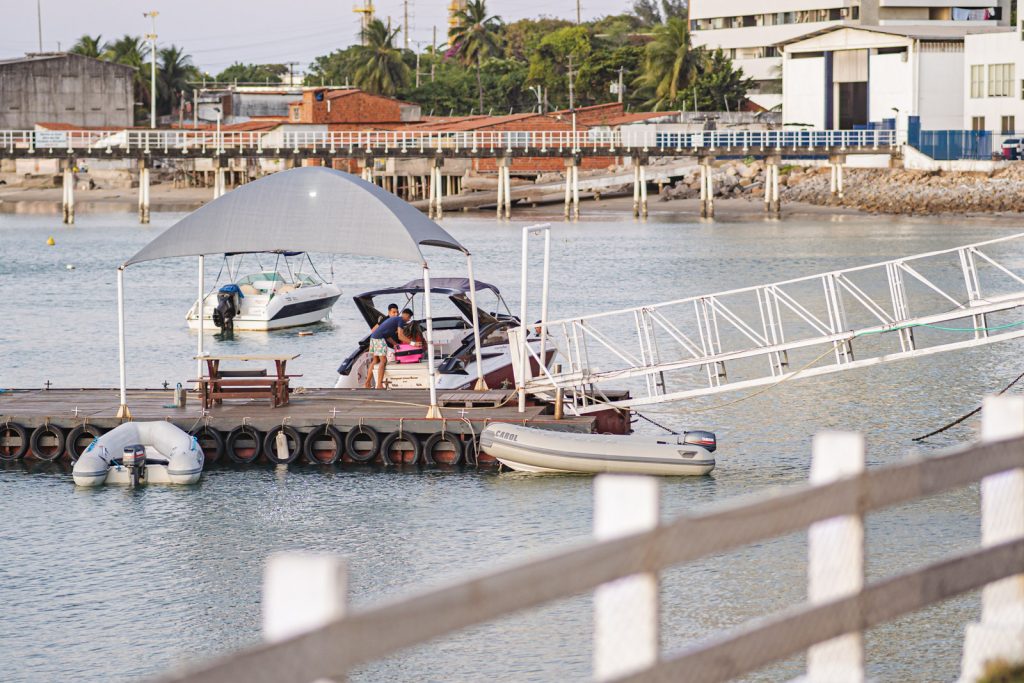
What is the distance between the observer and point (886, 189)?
96125 mm

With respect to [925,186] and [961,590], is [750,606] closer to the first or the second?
[961,590]

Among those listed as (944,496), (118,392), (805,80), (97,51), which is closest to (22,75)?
(97,51)

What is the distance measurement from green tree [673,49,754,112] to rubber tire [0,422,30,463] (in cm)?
10016

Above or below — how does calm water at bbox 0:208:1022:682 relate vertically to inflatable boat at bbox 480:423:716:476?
below

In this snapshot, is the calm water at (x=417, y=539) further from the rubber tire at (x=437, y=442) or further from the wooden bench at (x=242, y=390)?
the wooden bench at (x=242, y=390)

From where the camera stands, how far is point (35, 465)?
2428 cm

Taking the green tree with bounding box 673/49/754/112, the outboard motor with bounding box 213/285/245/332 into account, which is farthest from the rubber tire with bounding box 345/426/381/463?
the green tree with bounding box 673/49/754/112

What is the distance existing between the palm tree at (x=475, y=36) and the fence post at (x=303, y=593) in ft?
501

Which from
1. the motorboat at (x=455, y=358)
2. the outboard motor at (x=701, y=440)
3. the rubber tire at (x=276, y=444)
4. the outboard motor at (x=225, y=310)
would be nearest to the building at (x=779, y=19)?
the outboard motor at (x=225, y=310)

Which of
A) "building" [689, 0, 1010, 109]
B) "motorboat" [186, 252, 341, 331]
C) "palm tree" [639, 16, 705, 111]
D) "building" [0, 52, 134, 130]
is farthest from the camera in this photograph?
"building" [0, 52, 134, 130]

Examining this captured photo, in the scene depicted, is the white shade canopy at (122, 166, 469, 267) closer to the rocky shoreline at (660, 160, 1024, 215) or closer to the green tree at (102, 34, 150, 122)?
the rocky shoreline at (660, 160, 1024, 215)

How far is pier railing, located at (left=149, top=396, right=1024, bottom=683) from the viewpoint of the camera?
3.99 m

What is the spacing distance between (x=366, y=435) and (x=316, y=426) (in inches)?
30.5

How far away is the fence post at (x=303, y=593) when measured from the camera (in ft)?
12.9
